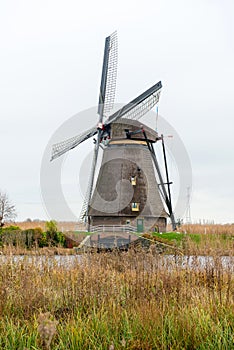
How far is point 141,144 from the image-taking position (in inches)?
955

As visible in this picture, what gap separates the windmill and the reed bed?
1623cm

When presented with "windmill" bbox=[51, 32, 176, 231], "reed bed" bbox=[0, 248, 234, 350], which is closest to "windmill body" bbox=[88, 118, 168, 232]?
"windmill" bbox=[51, 32, 176, 231]

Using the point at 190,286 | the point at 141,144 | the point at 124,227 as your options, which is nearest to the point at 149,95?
the point at 141,144

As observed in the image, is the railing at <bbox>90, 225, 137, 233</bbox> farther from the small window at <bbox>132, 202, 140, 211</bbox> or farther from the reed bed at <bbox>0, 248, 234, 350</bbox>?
the reed bed at <bbox>0, 248, 234, 350</bbox>

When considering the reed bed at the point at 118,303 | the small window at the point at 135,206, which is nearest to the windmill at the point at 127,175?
the small window at the point at 135,206

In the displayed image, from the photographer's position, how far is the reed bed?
418 cm

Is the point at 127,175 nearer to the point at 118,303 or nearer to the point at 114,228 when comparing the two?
the point at 114,228

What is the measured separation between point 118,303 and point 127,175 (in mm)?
19232

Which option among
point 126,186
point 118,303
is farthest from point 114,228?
point 118,303

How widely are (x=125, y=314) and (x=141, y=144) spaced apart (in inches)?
787

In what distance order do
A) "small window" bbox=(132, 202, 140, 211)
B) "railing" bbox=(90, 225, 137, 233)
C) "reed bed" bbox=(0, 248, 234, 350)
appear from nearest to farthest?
1. "reed bed" bbox=(0, 248, 234, 350)
2. "railing" bbox=(90, 225, 137, 233)
3. "small window" bbox=(132, 202, 140, 211)

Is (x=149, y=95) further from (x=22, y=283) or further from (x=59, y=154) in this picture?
(x=22, y=283)

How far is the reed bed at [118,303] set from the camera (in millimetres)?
4184

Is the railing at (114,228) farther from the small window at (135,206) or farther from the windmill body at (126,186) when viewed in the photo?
the small window at (135,206)
